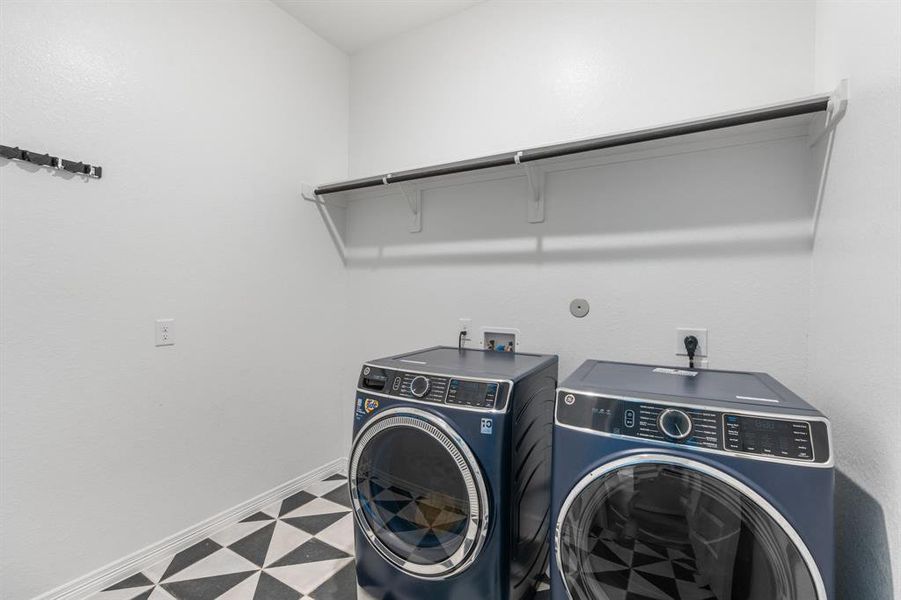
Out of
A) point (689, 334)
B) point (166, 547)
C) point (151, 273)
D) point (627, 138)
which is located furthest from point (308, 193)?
point (689, 334)

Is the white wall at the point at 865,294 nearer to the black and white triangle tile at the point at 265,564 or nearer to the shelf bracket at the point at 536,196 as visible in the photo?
the shelf bracket at the point at 536,196

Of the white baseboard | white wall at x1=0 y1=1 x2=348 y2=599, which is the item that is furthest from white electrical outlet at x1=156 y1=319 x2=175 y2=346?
the white baseboard

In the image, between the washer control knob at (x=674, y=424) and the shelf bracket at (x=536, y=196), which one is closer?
the washer control knob at (x=674, y=424)

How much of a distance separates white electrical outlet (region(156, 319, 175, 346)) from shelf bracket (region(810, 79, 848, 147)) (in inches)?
103

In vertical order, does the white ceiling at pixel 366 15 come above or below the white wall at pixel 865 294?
above

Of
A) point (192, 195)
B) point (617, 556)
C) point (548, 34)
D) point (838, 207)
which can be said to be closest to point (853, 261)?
point (838, 207)

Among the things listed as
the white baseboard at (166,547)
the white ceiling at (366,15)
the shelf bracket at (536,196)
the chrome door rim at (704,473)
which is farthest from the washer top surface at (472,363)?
the white ceiling at (366,15)

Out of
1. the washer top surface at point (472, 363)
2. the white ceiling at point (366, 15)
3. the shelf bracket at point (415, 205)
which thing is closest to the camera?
the washer top surface at point (472, 363)

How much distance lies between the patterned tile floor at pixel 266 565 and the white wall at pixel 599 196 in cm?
A: 100

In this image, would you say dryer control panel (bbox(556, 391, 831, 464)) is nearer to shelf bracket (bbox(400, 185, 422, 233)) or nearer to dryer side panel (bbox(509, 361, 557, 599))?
dryer side panel (bbox(509, 361, 557, 599))

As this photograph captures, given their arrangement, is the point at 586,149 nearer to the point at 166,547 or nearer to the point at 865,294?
the point at 865,294

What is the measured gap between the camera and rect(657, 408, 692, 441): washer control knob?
1.00 m

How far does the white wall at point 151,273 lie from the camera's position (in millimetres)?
1482

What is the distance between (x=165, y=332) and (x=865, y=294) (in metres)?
2.47
